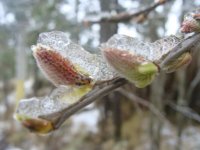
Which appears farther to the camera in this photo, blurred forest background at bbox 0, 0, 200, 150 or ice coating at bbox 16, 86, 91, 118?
blurred forest background at bbox 0, 0, 200, 150

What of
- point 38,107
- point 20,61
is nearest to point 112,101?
point 20,61

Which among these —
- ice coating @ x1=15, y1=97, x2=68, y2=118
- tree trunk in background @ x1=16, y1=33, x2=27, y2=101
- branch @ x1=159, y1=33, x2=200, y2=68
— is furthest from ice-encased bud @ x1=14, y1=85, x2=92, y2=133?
tree trunk in background @ x1=16, y1=33, x2=27, y2=101

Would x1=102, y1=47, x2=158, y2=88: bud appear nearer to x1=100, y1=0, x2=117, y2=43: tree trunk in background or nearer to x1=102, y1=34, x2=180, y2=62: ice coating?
x1=102, y1=34, x2=180, y2=62: ice coating

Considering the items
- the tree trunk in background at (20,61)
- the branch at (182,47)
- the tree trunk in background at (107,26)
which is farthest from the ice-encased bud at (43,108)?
the tree trunk in background at (20,61)

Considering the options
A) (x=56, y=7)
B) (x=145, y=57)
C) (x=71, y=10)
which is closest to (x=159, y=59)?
(x=145, y=57)

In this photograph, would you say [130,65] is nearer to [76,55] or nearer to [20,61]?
[76,55]

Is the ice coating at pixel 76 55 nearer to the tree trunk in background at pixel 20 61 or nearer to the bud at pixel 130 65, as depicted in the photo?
the bud at pixel 130 65

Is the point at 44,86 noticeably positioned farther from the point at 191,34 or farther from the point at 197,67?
the point at 191,34

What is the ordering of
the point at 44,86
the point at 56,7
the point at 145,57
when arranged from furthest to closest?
the point at 44,86, the point at 56,7, the point at 145,57
